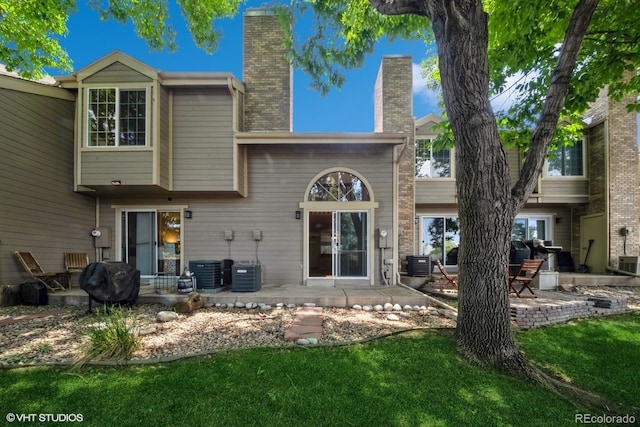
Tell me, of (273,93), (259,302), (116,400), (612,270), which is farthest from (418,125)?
(116,400)

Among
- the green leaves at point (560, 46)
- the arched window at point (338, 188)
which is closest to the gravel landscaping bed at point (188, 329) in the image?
the arched window at point (338, 188)

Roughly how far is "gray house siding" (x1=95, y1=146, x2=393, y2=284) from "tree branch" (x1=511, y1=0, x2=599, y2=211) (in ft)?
15.7

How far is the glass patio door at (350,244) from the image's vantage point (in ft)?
27.5

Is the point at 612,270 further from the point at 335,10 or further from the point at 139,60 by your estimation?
the point at 139,60

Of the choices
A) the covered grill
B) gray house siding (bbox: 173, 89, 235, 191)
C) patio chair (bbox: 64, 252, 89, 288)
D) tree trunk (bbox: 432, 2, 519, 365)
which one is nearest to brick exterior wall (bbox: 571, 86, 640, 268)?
the covered grill

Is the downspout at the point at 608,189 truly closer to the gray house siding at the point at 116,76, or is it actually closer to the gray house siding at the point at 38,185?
the gray house siding at the point at 116,76

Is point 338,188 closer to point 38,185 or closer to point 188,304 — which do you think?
point 188,304

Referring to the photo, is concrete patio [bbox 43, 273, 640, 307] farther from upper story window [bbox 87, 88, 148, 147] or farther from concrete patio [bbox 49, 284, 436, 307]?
upper story window [bbox 87, 88, 148, 147]

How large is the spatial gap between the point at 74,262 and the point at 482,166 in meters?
9.46

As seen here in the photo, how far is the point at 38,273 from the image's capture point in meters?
6.85

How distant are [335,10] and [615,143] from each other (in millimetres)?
10651

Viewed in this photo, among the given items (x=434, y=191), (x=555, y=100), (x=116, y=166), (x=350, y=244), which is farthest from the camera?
(x=434, y=191)

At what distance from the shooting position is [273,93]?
9609 mm

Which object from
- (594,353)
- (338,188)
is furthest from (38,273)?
(594,353)
